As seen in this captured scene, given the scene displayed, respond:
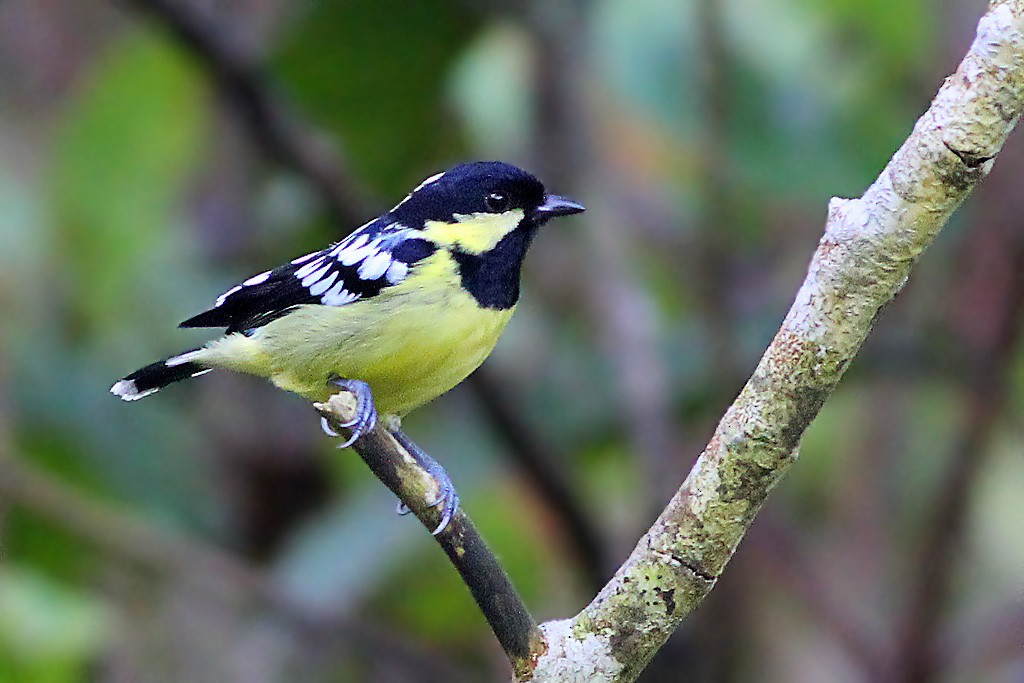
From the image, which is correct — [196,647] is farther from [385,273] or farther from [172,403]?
[385,273]

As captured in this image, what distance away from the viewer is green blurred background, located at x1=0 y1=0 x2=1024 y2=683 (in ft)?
11.8

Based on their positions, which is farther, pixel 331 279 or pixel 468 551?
pixel 331 279

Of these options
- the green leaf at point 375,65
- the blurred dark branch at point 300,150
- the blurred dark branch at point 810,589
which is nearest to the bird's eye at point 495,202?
the blurred dark branch at point 300,150

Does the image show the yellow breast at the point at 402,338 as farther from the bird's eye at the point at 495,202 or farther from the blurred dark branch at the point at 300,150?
the blurred dark branch at the point at 300,150

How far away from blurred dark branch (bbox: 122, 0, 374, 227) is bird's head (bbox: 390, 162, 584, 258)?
3.19 ft

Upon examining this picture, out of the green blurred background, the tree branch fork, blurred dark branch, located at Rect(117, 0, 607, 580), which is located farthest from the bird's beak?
the green blurred background

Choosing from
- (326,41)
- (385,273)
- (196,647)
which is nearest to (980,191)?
(326,41)

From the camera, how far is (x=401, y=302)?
92.3 inches

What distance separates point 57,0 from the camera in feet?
16.7

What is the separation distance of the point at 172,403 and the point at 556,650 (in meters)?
2.64

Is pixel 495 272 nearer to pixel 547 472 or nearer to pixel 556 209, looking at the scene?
pixel 556 209

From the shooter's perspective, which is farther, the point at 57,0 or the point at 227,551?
the point at 57,0

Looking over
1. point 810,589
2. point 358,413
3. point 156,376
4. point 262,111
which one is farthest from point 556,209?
point 810,589

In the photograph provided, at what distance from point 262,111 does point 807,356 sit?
6.96 feet
